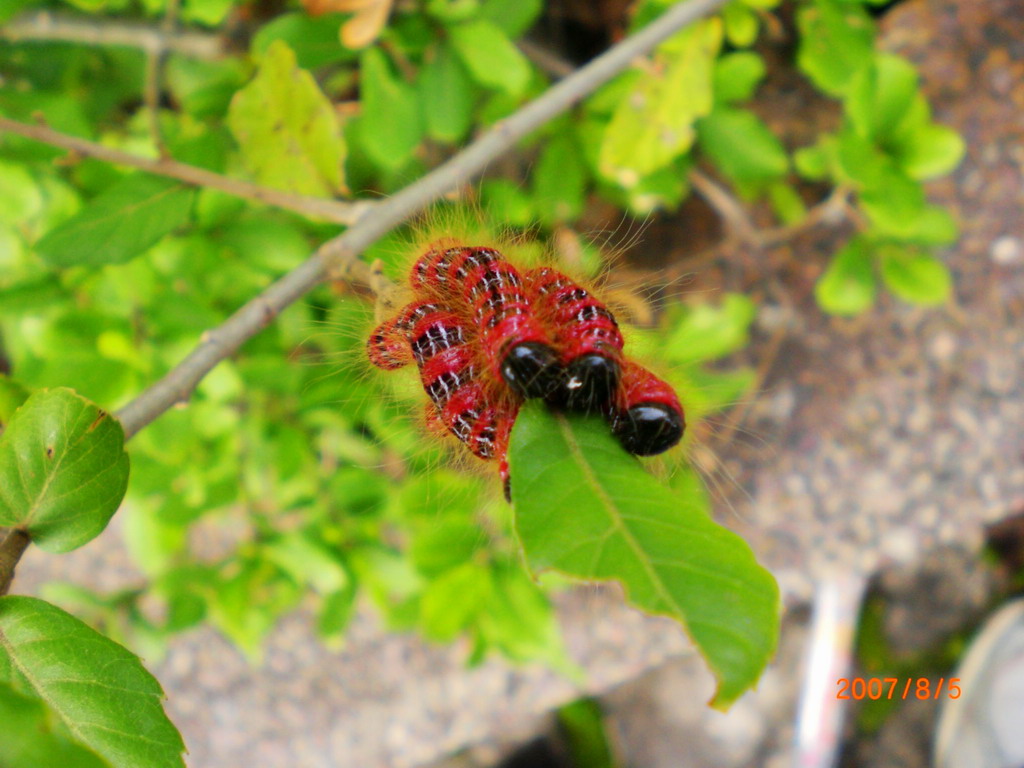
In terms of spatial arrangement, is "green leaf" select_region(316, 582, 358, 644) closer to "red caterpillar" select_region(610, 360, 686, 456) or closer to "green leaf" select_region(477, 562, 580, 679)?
"green leaf" select_region(477, 562, 580, 679)

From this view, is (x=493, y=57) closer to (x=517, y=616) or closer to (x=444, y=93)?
(x=444, y=93)

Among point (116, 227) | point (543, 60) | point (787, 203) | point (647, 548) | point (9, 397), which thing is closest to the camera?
point (647, 548)

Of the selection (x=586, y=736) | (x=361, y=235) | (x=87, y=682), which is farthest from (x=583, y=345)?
(x=586, y=736)

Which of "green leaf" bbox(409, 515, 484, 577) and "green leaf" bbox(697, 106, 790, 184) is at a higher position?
"green leaf" bbox(697, 106, 790, 184)

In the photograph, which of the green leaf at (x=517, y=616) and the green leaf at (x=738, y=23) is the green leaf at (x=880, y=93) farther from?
the green leaf at (x=517, y=616)
